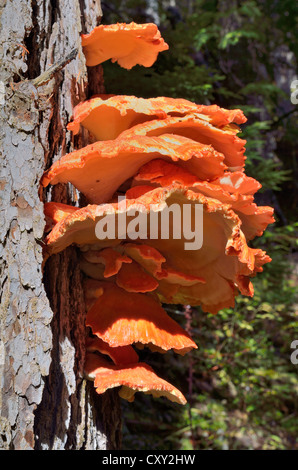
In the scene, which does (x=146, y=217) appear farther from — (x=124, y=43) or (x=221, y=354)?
(x=221, y=354)

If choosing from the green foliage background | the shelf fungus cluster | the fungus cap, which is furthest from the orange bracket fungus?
the green foliage background

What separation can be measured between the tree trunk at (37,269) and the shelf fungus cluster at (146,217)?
93 millimetres

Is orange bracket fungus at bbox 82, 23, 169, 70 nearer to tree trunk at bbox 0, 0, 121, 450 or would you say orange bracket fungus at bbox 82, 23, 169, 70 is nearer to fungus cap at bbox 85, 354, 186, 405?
tree trunk at bbox 0, 0, 121, 450

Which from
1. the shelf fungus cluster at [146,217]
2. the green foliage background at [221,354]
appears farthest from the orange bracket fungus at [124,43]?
the green foliage background at [221,354]

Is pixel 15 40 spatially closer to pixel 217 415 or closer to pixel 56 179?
pixel 56 179

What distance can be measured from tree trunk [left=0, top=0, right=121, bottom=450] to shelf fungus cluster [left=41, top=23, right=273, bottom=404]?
0.09 m

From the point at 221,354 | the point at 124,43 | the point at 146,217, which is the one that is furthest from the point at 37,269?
the point at 221,354

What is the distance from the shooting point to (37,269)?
5.11ft

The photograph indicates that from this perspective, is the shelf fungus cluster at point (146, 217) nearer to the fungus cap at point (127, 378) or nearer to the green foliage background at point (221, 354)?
the fungus cap at point (127, 378)

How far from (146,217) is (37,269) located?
462mm

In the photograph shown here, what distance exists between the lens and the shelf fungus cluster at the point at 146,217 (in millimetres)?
1548

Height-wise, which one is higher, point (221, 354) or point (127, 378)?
point (221, 354)

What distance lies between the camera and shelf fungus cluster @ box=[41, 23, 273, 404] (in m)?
1.55

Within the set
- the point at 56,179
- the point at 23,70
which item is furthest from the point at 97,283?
the point at 23,70
